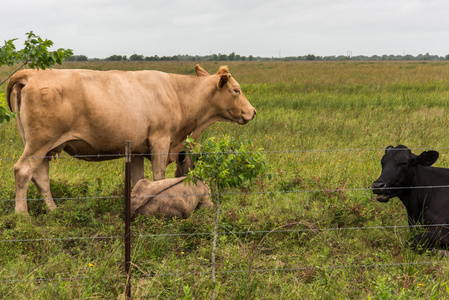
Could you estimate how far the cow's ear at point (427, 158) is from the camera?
5.90m

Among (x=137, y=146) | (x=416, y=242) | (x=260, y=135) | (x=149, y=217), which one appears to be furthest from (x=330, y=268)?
(x=260, y=135)

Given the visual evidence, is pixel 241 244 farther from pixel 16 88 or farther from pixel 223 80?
pixel 16 88

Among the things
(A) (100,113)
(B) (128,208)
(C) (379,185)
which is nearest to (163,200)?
(A) (100,113)

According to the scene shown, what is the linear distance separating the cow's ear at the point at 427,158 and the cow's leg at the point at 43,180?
4.91m

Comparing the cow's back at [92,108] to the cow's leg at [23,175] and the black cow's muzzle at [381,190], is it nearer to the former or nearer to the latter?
the cow's leg at [23,175]

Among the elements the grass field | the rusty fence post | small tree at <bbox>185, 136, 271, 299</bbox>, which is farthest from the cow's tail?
small tree at <bbox>185, 136, 271, 299</bbox>

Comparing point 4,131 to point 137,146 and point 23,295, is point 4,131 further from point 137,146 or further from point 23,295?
point 23,295

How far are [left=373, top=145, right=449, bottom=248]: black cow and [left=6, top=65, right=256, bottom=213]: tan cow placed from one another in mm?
2825

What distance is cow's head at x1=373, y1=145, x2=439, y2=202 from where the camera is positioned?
591 centimetres

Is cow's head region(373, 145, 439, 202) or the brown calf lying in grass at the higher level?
cow's head region(373, 145, 439, 202)

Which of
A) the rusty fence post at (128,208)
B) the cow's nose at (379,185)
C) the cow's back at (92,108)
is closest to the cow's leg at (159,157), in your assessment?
the cow's back at (92,108)

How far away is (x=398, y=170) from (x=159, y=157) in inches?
131

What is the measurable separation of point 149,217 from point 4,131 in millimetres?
6689

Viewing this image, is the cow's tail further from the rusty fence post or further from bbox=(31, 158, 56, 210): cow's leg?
the rusty fence post
